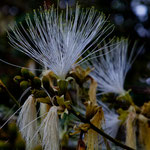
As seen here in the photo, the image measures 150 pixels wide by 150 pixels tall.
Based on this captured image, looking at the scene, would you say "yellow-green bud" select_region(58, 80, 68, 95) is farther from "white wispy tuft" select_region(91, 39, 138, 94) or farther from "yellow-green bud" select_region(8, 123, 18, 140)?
"white wispy tuft" select_region(91, 39, 138, 94)

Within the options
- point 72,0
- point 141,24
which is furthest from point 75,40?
point 141,24

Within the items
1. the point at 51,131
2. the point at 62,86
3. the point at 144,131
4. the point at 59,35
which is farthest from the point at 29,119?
the point at 144,131

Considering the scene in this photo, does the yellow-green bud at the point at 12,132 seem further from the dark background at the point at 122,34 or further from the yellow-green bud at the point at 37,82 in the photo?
the dark background at the point at 122,34

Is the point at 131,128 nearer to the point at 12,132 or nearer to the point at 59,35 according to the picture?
the point at 59,35

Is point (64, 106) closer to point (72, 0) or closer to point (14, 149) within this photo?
point (14, 149)

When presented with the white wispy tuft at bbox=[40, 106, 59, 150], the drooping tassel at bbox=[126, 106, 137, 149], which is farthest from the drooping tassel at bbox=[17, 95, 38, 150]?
the drooping tassel at bbox=[126, 106, 137, 149]
